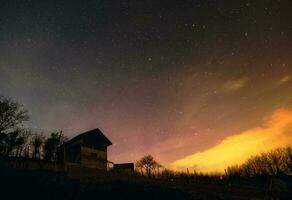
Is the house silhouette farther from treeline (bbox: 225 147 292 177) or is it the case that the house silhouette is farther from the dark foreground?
treeline (bbox: 225 147 292 177)

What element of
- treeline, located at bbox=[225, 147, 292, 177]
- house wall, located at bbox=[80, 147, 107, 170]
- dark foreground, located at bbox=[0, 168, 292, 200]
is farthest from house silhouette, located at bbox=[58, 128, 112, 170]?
treeline, located at bbox=[225, 147, 292, 177]

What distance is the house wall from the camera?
4475 cm

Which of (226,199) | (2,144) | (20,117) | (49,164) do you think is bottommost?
(226,199)

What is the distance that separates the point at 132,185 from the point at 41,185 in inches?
363

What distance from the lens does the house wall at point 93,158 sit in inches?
1762

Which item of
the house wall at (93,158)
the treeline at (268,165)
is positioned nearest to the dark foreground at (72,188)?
the house wall at (93,158)

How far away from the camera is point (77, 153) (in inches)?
1769

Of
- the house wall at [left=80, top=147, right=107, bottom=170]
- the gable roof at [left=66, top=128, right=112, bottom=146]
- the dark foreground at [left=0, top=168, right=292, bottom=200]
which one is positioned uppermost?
the gable roof at [left=66, top=128, right=112, bottom=146]

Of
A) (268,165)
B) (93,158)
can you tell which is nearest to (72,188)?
(93,158)

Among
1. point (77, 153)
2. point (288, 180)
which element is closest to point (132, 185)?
point (77, 153)

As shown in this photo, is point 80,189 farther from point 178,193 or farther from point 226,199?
point 226,199

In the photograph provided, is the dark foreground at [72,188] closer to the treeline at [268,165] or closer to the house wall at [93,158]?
the house wall at [93,158]

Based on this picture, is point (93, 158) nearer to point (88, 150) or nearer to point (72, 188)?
point (88, 150)

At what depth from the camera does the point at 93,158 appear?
46.6m
